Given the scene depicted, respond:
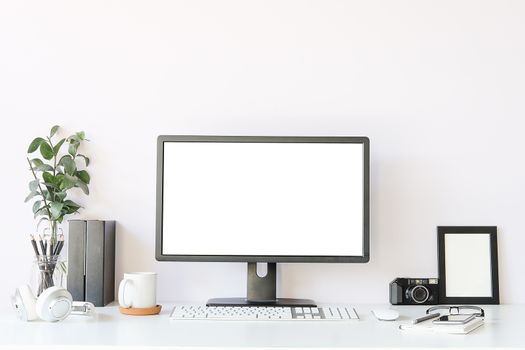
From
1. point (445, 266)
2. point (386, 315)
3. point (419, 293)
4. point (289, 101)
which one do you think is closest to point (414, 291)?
point (419, 293)

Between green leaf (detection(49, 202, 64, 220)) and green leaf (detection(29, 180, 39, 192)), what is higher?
green leaf (detection(29, 180, 39, 192))

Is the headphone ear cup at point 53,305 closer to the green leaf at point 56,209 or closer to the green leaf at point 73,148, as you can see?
the green leaf at point 56,209

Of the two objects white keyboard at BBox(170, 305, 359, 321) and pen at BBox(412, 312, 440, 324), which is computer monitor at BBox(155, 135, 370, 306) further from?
pen at BBox(412, 312, 440, 324)

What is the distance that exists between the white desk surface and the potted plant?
0.37m

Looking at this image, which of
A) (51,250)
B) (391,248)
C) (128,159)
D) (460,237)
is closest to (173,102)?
(128,159)

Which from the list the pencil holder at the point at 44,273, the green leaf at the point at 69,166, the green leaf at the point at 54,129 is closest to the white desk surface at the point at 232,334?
the pencil holder at the point at 44,273

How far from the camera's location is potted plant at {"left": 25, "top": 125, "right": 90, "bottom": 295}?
2.12 metres

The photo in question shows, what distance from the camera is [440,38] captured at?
2.22m

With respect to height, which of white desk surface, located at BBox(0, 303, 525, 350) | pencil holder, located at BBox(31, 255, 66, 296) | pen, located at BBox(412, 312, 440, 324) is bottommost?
white desk surface, located at BBox(0, 303, 525, 350)

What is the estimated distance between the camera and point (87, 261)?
2037 mm

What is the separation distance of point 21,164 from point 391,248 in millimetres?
1264

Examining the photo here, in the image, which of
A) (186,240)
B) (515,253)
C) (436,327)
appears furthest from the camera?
(515,253)

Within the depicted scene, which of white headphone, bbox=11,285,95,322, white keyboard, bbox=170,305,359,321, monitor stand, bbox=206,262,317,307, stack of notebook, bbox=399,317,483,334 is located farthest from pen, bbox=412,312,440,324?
white headphone, bbox=11,285,95,322

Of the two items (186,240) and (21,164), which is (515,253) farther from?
(21,164)
